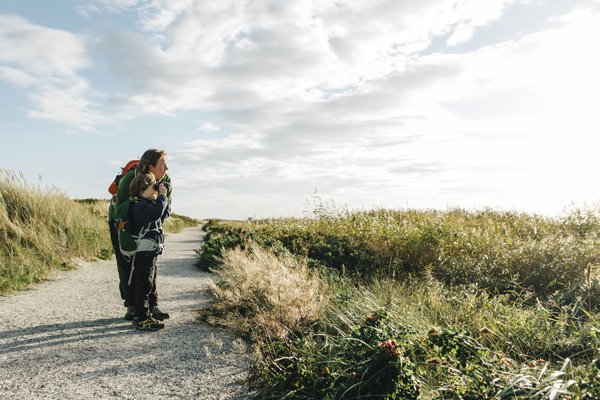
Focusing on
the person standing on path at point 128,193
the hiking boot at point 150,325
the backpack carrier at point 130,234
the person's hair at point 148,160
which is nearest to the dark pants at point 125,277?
the person standing on path at point 128,193

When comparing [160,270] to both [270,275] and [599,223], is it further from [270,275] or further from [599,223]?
[599,223]

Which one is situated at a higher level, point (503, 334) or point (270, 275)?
point (270, 275)

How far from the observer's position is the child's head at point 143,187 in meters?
5.52

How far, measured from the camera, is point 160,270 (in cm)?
1014

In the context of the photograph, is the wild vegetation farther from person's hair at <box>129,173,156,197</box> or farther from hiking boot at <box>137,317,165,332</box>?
person's hair at <box>129,173,156,197</box>

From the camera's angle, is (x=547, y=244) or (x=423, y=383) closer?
(x=423, y=383)

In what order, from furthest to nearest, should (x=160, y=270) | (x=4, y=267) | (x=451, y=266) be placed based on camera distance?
(x=160, y=270)
(x=451, y=266)
(x=4, y=267)

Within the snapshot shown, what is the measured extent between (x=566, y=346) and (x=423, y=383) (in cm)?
209

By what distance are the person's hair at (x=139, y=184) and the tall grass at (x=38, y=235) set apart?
3.67 m

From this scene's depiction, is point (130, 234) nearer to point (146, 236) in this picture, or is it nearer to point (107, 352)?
point (146, 236)

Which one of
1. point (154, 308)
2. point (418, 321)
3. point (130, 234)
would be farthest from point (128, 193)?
point (418, 321)

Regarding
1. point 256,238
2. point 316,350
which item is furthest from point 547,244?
point 316,350

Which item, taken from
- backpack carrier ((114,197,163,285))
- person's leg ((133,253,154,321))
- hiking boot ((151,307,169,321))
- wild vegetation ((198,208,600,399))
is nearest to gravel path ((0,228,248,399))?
hiking boot ((151,307,169,321))

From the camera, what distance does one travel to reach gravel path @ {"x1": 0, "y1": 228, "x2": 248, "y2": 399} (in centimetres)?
397
